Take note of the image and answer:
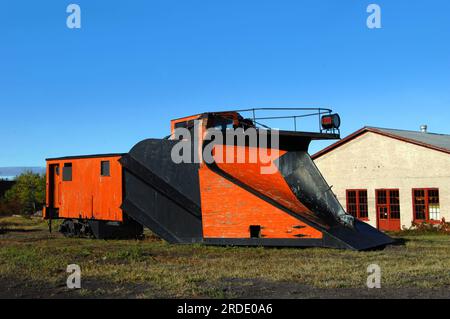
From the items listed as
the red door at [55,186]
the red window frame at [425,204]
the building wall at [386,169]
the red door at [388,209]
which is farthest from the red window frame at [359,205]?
the red door at [55,186]

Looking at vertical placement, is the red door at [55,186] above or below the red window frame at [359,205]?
above

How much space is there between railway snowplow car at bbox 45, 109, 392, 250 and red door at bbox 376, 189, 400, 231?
11.6 meters

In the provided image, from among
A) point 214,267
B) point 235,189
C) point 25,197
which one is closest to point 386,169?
point 235,189

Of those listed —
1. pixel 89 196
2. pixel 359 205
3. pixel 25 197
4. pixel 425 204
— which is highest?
pixel 89 196

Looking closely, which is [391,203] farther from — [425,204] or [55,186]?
[55,186]

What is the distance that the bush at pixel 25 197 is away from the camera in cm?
4628

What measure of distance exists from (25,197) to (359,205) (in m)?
33.4

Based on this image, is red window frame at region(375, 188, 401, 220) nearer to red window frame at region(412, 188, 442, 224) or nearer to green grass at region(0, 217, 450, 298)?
red window frame at region(412, 188, 442, 224)

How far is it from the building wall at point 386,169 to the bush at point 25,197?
29.5m

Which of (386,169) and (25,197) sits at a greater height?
(386,169)

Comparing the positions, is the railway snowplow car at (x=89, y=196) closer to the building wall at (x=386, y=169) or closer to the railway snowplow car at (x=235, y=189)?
the railway snowplow car at (x=235, y=189)

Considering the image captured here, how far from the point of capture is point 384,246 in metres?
14.3

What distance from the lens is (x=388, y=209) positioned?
26.1 m

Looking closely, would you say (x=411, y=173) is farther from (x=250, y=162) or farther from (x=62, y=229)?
(x=62, y=229)
